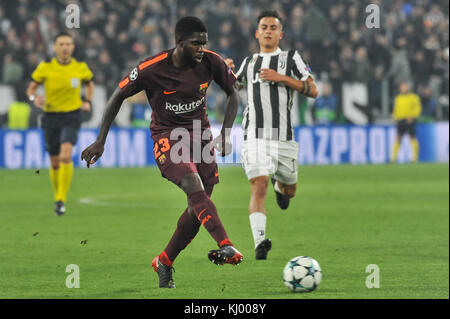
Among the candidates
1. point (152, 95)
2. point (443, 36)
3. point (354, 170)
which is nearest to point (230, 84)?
point (152, 95)

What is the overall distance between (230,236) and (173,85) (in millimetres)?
4202

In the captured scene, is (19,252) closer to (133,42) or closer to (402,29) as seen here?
(133,42)

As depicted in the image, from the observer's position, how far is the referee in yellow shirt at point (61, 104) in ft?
42.8

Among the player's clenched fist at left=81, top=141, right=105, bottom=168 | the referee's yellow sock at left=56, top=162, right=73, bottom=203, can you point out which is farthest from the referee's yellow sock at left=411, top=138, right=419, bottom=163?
the player's clenched fist at left=81, top=141, right=105, bottom=168

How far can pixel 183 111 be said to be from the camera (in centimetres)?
687

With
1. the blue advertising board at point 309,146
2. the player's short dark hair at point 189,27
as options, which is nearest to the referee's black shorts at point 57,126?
the player's short dark hair at point 189,27

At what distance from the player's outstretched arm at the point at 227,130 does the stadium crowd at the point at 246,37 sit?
51.2ft

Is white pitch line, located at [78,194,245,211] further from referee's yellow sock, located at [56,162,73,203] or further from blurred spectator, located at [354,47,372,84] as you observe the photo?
blurred spectator, located at [354,47,372,84]

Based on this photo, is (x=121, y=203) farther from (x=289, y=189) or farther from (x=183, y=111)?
(x=183, y=111)

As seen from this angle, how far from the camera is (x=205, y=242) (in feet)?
34.7

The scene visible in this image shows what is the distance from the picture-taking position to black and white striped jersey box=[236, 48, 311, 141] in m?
9.31

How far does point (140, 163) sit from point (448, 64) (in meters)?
8.47

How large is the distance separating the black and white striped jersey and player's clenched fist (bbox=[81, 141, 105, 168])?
3.11 m

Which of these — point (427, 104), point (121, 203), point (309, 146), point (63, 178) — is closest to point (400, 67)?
point (427, 104)
